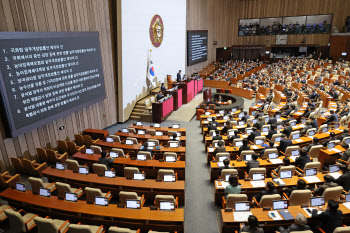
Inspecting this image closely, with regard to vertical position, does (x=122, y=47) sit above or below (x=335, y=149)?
above

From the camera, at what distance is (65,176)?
6820 millimetres

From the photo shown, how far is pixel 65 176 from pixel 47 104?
3376 millimetres

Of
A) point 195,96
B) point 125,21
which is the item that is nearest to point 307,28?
point 195,96

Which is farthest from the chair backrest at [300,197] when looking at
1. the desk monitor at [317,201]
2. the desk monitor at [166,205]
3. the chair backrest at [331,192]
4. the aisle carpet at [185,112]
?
the aisle carpet at [185,112]

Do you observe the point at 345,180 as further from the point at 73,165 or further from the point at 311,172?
the point at 73,165

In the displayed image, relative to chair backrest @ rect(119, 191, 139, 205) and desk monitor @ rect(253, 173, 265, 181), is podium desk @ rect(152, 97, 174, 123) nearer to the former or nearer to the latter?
desk monitor @ rect(253, 173, 265, 181)

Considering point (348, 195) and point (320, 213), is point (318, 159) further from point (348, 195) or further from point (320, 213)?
point (320, 213)

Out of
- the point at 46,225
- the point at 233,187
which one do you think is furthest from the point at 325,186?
the point at 46,225

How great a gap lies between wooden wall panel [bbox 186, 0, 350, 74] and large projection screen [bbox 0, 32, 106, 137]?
13.9 meters

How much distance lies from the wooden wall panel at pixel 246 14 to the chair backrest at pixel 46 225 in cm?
1999

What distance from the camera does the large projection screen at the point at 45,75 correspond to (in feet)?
25.0

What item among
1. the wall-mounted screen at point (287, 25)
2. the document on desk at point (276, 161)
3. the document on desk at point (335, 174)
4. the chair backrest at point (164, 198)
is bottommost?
the document on desk at point (276, 161)

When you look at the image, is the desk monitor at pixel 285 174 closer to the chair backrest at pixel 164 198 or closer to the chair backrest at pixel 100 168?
the chair backrest at pixel 164 198

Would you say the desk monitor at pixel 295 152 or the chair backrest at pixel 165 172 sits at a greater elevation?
the chair backrest at pixel 165 172
